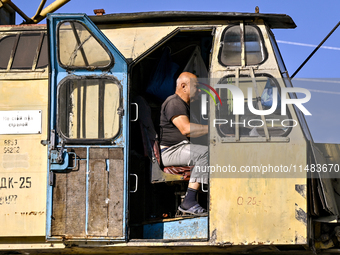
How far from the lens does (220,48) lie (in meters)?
5.28

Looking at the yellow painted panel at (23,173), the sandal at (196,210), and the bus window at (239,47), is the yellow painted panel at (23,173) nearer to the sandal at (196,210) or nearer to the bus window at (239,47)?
the sandal at (196,210)

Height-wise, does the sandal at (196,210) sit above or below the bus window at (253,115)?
below

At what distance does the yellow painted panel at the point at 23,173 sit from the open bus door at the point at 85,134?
0.81ft

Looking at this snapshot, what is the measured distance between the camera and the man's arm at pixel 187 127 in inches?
210

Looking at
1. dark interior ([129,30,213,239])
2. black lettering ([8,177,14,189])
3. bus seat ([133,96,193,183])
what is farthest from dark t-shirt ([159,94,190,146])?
black lettering ([8,177,14,189])

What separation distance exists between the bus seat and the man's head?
0.46m

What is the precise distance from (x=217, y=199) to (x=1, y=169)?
7.99 feet

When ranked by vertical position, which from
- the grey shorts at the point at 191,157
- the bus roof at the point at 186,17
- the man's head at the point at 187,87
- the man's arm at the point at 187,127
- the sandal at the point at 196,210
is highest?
the bus roof at the point at 186,17

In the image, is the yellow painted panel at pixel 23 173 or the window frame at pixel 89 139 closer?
the window frame at pixel 89 139

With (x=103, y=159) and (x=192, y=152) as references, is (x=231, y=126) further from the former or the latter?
(x=103, y=159)

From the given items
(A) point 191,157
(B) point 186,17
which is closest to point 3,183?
(A) point 191,157

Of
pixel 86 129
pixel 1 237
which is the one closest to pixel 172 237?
pixel 86 129

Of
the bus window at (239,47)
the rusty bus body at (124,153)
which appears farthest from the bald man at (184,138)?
the bus window at (239,47)

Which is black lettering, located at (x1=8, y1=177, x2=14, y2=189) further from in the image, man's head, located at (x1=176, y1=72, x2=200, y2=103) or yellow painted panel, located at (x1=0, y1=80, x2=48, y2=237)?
man's head, located at (x1=176, y1=72, x2=200, y2=103)
